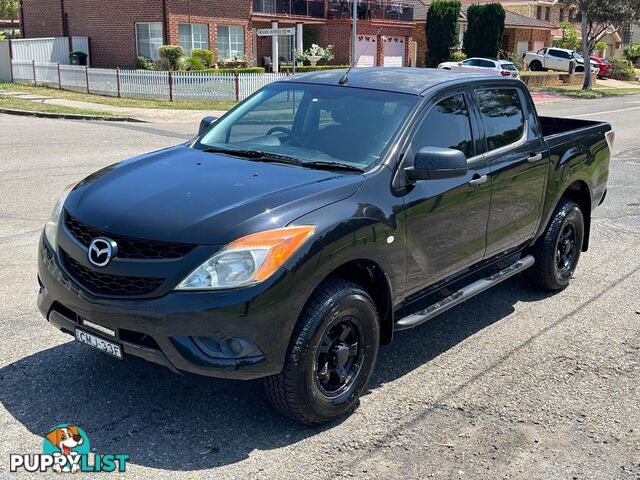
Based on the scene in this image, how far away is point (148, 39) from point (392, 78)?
28.2m

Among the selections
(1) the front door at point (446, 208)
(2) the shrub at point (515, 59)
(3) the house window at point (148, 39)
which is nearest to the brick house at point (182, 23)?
(3) the house window at point (148, 39)

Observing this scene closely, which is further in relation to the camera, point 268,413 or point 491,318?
point 491,318

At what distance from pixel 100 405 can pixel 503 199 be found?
306 centimetres

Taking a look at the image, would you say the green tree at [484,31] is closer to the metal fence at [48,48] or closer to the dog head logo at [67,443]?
the metal fence at [48,48]

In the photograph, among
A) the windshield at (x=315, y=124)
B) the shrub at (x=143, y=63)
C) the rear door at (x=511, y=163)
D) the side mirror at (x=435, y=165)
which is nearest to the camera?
the side mirror at (x=435, y=165)

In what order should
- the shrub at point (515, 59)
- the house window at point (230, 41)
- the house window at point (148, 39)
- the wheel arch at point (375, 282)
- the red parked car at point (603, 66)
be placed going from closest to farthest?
the wheel arch at point (375, 282), the house window at point (148, 39), the house window at point (230, 41), the shrub at point (515, 59), the red parked car at point (603, 66)

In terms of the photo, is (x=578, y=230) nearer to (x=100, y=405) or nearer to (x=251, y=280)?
(x=251, y=280)

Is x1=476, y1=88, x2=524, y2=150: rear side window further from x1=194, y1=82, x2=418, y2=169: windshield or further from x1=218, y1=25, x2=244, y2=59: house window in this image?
x1=218, y1=25, x2=244, y2=59: house window

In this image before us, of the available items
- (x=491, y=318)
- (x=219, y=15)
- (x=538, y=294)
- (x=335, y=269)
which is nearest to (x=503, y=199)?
(x=491, y=318)

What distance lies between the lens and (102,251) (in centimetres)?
359

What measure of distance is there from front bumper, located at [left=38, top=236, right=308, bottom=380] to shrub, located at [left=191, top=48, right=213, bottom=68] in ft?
92.9

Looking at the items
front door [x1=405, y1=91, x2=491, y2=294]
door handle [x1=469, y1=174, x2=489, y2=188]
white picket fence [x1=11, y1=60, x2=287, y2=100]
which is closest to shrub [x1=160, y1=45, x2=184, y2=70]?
white picket fence [x1=11, y1=60, x2=287, y2=100]

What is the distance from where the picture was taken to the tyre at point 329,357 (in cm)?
361

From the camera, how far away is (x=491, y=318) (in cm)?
566
